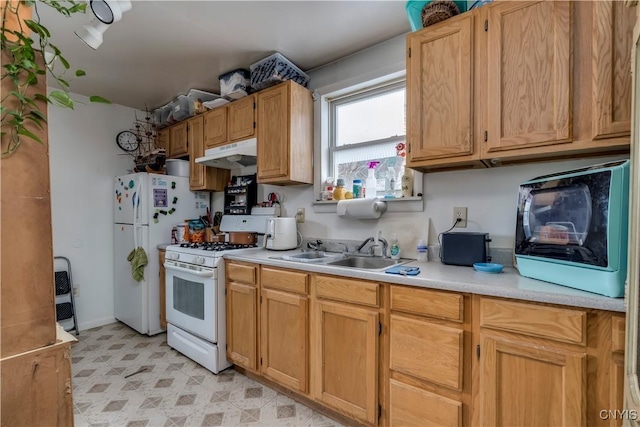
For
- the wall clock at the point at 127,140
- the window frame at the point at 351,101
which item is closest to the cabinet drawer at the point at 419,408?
the window frame at the point at 351,101

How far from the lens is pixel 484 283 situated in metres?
1.31

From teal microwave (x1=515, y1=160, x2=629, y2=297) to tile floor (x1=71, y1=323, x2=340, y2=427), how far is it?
148 cm

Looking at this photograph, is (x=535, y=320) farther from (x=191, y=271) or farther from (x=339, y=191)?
(x=191, y=271)

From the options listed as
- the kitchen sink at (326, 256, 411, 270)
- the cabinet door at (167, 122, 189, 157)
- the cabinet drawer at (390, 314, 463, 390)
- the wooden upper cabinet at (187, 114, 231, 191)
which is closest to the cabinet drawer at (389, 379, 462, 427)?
the cabinet drawer at (390, 314, 463, 390)

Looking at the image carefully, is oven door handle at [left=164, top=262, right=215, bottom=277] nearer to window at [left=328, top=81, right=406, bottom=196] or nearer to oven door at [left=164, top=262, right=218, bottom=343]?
oven door at [left=164, top=262, right=218, bottom=343]

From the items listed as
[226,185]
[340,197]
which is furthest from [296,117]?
[226,185]

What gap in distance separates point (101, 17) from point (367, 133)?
1.81 m

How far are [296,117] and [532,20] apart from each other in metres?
1.60

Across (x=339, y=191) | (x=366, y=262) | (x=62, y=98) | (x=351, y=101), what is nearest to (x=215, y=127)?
(x=351, y=101)

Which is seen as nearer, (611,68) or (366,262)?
(611,68)

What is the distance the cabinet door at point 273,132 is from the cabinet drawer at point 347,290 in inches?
40.8

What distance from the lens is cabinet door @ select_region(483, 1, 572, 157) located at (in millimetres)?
1361

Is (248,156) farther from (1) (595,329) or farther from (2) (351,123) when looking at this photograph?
(1) (595,329)

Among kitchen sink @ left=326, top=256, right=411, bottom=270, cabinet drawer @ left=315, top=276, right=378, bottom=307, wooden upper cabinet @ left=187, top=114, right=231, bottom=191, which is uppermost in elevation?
wooden upper cabinet @ left=187, top=114, right=231, bottom=191
